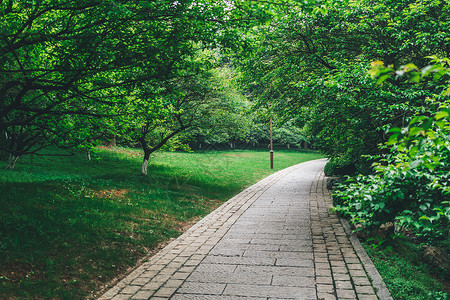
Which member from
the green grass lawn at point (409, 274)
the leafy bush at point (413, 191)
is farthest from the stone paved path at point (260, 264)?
the leafy bush at point (413, 191)

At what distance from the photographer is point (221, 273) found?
4926 mm

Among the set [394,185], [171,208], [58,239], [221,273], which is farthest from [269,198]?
[394,185]

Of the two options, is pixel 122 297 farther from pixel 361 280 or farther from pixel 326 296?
pixel 361 280

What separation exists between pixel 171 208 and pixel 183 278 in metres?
4.66

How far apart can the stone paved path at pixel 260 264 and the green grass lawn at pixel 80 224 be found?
1.79 feet

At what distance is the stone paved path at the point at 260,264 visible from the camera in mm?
4270

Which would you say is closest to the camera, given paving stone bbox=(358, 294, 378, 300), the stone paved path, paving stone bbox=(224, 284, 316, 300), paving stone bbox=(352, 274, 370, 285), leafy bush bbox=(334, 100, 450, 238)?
leafy bush bbox=(334, 100, 450, 238)

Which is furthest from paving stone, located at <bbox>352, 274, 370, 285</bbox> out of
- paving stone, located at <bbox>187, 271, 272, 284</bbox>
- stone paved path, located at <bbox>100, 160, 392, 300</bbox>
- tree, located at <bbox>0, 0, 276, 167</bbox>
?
tree, located at <bbox>0, 0, 276, 167</bbox>

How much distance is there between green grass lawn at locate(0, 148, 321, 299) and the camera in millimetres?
4504

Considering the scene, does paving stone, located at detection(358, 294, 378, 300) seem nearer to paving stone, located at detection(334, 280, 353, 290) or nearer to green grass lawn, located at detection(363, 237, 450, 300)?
paving stone, located at detection(334, 280, 353, 290)

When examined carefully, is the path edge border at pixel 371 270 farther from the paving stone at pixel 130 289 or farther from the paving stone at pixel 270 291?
the paving stone at pixel 130 289

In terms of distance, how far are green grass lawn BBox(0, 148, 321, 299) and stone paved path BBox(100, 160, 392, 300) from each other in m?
0.55

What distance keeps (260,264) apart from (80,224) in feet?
12.4

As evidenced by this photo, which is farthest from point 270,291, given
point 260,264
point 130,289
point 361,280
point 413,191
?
point 413,191
